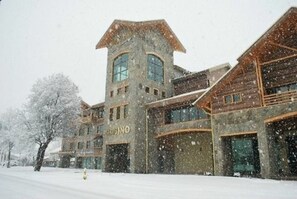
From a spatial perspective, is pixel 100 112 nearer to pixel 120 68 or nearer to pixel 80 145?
pixel 80 145

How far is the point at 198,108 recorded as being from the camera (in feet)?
79.0

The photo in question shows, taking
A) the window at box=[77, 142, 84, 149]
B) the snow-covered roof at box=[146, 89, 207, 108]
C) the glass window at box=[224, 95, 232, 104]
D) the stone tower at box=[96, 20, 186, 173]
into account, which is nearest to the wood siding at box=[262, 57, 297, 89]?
the glass window at box=[224, 95, 232, 104]

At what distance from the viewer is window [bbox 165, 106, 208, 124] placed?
2395cm

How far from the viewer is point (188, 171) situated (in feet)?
85.3

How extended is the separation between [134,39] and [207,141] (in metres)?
14.2

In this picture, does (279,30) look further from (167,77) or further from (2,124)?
(2,124)

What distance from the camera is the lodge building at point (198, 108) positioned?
17641 millimetres

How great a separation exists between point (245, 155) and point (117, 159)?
1542cm

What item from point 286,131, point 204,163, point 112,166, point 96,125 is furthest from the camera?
point 96,125

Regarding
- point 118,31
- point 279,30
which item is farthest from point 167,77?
point 279,30

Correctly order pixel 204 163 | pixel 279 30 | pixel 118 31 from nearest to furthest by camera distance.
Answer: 1. pixel 279 30
2. pixel 204 163
3. pixel 118 31

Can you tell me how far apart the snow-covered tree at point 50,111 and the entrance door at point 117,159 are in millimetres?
6475

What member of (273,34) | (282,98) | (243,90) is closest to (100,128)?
(243,90)

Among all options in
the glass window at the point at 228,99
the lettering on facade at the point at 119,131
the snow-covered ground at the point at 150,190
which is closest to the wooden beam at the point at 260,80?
the glass window at the point at 228,99
